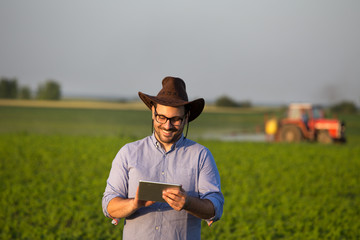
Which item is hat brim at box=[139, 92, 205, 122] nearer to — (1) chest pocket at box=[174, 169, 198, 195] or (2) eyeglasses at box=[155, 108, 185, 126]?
(2) eyeglasses at box=[155, 108, 185, 126]

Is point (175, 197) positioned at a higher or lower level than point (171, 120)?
lower

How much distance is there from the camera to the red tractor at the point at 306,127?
722 inches

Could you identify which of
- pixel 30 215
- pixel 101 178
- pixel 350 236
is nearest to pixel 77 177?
pixel 101 178

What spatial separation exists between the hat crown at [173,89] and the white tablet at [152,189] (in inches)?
23.9

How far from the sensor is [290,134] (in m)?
18.8

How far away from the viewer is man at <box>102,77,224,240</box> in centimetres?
234

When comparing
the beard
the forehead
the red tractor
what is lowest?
A: the red tractor

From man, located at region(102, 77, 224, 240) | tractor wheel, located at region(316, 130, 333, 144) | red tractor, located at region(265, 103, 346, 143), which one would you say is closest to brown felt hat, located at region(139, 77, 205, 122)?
man, located at region(102, 77, 224, 240)

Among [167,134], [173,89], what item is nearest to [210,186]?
[167,134]

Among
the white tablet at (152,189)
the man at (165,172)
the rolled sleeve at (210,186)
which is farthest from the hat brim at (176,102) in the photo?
the white tablet at (152,189)

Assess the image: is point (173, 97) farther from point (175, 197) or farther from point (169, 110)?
point (175, 197)

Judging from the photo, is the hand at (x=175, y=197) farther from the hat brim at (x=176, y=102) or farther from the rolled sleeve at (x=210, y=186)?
the hat brim at (x=176, y=102)

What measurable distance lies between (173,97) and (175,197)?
0.65m

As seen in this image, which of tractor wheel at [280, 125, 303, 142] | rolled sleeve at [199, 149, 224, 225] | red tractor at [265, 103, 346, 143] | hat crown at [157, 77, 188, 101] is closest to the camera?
rolled sleeve at [199, 149, 224, 225]
